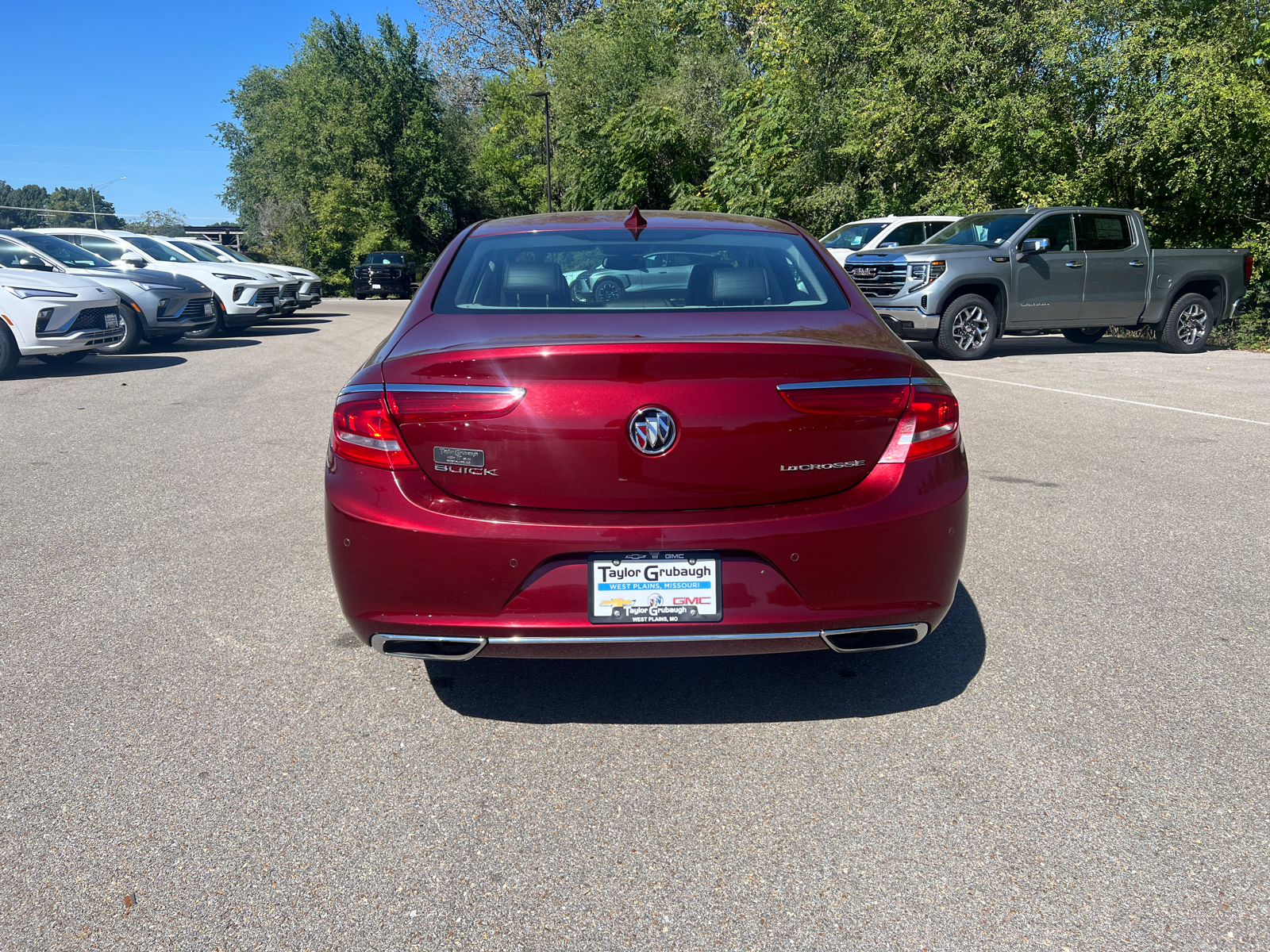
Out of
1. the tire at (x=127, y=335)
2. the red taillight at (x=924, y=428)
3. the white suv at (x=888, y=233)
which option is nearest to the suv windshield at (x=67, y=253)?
the tire at (x=127, y=335)

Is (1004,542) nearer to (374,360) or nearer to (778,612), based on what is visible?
(778,612)

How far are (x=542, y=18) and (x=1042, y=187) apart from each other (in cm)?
4827

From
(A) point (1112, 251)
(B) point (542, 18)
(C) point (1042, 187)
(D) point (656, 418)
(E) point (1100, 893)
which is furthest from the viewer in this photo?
(B) point (542, 18)

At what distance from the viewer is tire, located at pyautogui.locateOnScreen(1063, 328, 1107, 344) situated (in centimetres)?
1647

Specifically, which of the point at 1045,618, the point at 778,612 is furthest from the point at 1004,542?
the point at 778,612

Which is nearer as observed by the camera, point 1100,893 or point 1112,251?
point 1100,893

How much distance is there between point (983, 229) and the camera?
14.5 m

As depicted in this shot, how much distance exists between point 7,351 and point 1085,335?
15.7 meters

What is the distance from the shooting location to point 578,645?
284cm

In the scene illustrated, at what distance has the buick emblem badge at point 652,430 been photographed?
2721 millimetres

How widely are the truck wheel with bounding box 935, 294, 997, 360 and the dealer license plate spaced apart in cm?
1147

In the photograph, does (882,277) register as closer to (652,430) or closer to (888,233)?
(888,233)

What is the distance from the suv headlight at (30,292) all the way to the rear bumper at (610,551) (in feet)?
36.9

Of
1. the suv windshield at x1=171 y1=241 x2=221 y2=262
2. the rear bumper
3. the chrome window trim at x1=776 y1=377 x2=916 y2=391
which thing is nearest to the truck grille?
the chrome window trim at x1=776 y1=377 x2=916 y2=391
